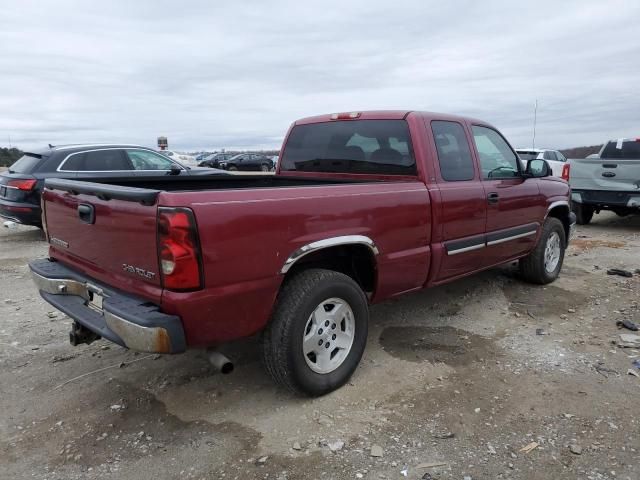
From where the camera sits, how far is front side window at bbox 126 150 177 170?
9034mm

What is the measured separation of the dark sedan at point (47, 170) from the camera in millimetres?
8023

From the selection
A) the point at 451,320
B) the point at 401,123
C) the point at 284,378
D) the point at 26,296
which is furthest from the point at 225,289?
the point at 26,296

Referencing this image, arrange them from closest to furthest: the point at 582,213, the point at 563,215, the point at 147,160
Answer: the point at 563,215 < the point at 147,160 < the point at 582,213

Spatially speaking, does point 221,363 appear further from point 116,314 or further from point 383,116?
point 383,116

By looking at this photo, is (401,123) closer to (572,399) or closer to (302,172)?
(302,172)

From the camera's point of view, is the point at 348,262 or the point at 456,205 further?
the point at 456,205

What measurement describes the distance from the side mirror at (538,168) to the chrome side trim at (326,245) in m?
2.54

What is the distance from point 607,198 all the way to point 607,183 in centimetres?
28

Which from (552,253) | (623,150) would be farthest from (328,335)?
(623,150)

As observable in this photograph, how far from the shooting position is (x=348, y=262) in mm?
3641

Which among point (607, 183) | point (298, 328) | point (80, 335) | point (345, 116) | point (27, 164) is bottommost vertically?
point (80, 335)

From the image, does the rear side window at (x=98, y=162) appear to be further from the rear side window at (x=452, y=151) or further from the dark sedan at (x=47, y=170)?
the rear side window at (x=452, y=151)

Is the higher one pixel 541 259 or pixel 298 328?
pixel 298 328

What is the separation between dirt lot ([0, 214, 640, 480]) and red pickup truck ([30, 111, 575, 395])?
400mm
